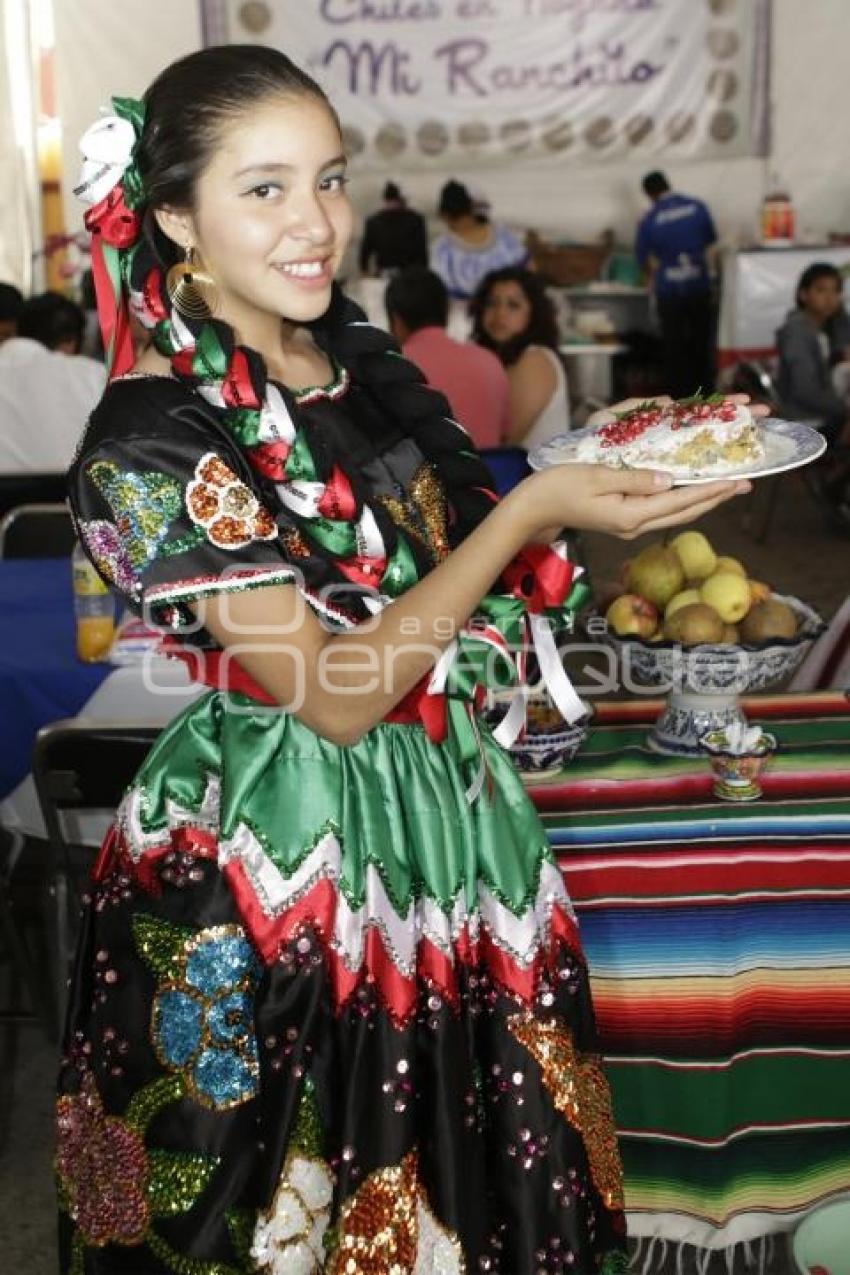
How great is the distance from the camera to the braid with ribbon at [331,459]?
1217 millimetres

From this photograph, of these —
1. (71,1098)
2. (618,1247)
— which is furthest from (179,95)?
(618,1247)

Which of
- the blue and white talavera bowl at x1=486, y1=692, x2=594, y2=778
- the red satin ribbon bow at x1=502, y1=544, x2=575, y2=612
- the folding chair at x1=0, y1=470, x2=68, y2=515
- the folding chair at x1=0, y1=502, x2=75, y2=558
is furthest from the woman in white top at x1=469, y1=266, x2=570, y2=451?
the red satin ribbon bow at x1=502, y1=544, x2=575, y2=612

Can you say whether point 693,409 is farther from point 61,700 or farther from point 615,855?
point 61,700

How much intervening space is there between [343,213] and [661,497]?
0.36m

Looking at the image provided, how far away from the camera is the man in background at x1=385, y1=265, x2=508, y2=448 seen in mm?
4105

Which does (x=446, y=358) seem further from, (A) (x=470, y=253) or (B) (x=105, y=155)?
(A) (x=470, y=253)

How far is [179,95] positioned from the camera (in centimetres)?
120

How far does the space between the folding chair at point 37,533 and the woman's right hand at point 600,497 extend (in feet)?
7.61

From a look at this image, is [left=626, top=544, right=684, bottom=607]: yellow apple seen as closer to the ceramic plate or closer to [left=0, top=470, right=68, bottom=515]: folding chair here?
the ceramic plate

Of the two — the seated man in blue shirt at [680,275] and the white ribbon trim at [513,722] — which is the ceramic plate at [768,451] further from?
the seated man in blue shirt at [680,275]

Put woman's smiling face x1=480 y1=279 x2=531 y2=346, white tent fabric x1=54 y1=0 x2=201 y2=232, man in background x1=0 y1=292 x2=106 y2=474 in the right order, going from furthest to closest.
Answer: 1. white tent fabric x1=54 y1=0 x2=201 y2=232
2. woman's smiling face x1=480 y1=279 x2=531 y2=346
3. man in background x1=0 y1=292 x2=106 y2=474

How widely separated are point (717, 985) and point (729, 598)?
1.61 ft

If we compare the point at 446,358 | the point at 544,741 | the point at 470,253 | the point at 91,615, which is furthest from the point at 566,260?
the point at 544,741

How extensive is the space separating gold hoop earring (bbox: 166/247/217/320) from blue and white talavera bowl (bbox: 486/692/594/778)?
720 millimetres
